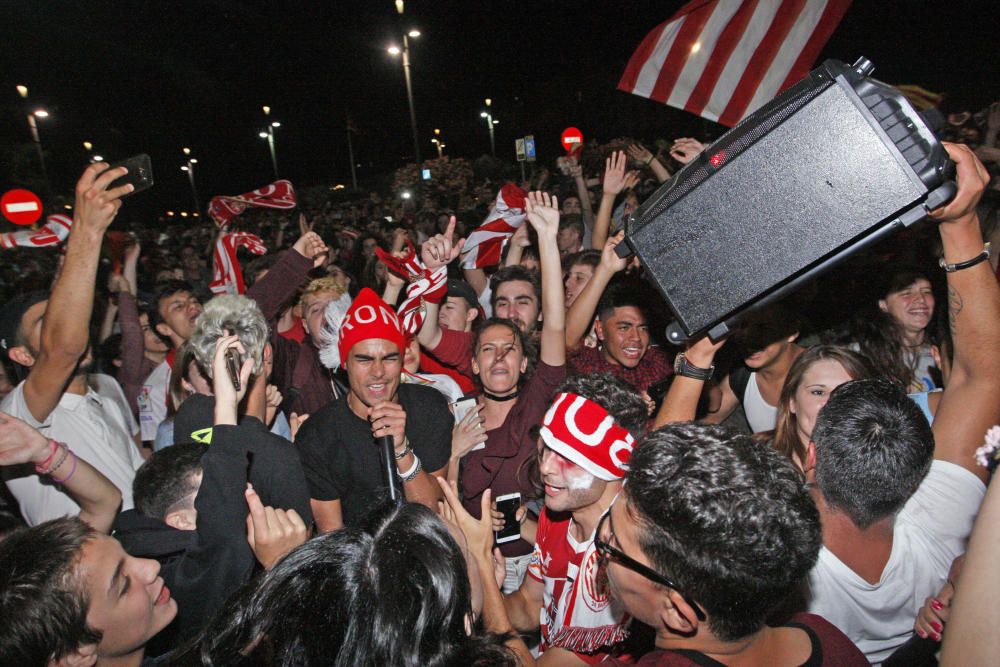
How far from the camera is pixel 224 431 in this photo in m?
2.15

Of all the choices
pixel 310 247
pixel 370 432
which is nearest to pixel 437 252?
pixel 310 247

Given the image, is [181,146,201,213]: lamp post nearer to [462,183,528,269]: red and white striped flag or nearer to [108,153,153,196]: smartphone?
[462,183,528,269]: red and white striped flag

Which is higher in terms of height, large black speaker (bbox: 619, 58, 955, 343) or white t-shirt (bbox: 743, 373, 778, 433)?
large black speaker (bbox: 619, 58, 955, 343)

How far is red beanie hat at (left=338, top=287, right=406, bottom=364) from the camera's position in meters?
3.32

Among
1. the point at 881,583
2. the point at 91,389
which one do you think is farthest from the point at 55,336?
the point at 881,583

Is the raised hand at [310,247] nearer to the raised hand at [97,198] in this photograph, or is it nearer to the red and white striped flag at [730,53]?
the raised hand at [97,198]

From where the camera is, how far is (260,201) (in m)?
6.53

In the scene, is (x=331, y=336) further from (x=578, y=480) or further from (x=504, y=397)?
(x=578, y=480)

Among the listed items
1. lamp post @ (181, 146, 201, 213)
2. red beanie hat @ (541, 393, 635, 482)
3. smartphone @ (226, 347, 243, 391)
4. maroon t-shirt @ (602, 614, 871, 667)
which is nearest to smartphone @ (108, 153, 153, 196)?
smartphone @ (226, 347, 243, 391)

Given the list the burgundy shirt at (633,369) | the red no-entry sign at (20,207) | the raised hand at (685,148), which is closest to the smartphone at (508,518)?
the burgundy shirt at (633,369)

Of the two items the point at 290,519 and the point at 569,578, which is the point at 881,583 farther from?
the point at 290,519

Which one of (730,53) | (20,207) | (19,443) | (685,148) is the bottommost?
(19,443)

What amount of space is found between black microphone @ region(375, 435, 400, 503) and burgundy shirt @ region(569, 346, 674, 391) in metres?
1.40

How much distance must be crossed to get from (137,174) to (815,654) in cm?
331
